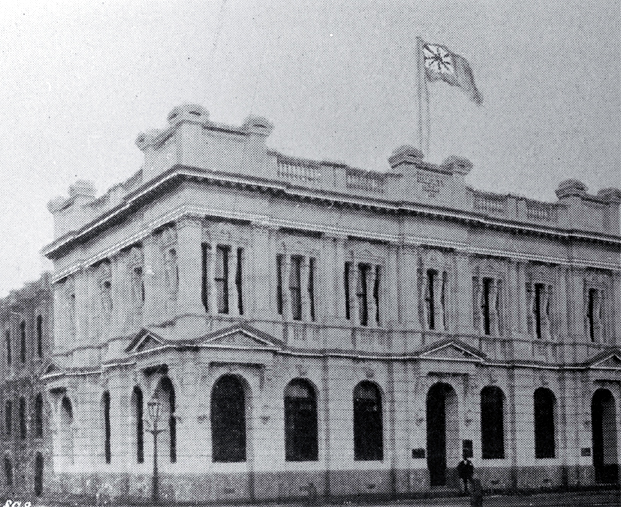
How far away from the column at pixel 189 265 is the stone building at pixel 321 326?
0.07 m

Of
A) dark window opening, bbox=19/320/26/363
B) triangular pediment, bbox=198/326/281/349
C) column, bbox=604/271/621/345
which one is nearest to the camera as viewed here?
triangular pediment, bbox=198/326/281/349

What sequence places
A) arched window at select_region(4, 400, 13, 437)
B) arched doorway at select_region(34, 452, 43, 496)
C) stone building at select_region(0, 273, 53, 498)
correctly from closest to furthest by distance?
arched doorway at select_region(34, 452, 43, 496) < stone building at select_region(0, 273, 53, 498) < arched window at select_region(4, 400, 13, 437)

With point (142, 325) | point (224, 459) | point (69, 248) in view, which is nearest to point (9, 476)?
point (69, 248)

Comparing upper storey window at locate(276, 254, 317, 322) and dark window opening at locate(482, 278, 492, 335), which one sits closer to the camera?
upper storey window at locate(276, 254, 317, 322)

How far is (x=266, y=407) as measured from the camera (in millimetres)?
35312

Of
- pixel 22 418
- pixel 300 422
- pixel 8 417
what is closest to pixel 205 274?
pixel 300 422

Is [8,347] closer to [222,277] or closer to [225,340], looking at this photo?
[222,277]

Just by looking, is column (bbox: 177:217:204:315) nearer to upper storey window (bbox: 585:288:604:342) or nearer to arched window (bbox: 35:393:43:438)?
upper storey window (bbox: 585:288:604:342)

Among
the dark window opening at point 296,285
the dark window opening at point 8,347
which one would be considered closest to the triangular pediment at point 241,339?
the dark window opening at point 296,285

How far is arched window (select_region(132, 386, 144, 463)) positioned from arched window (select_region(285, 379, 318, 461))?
562cm

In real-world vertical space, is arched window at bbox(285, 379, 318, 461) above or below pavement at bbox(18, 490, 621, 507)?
above

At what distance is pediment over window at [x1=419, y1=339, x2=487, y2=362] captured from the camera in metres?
39.0

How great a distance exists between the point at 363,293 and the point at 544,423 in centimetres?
1005

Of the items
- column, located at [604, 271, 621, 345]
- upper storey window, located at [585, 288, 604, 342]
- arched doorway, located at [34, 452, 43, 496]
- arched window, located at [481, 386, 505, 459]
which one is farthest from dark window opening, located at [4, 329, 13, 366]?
column, located at [604, 271, 621, 345]
